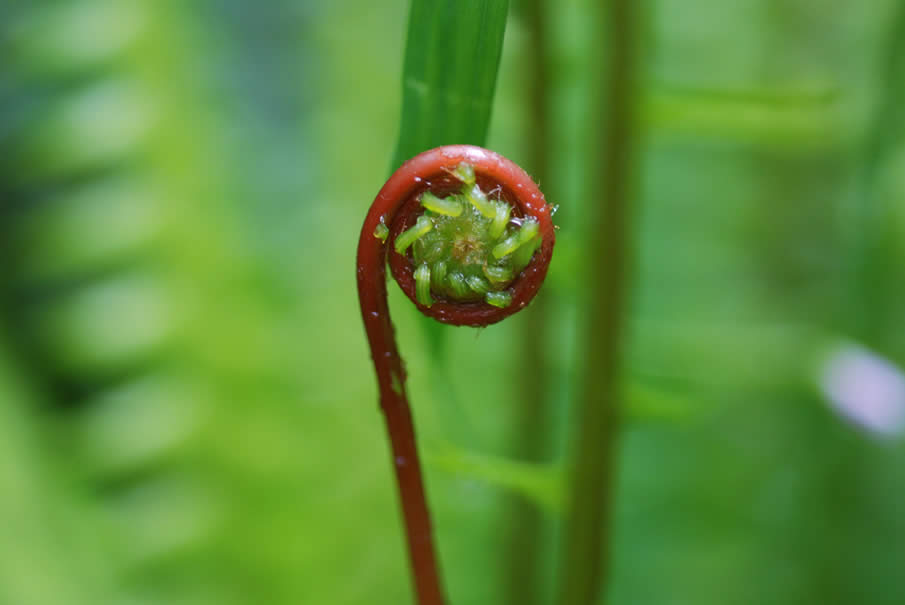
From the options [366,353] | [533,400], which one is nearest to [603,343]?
[533,400]

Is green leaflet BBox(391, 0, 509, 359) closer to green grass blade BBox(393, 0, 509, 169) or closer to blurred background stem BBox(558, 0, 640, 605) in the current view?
green grass blade BBox(393, 0, 509, 169)

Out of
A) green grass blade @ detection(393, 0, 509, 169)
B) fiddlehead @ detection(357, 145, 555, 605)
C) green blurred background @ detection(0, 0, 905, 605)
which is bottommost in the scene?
green blurred background @ detection(0, 0, 905, 605)

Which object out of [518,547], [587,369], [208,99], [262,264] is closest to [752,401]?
[518,547]

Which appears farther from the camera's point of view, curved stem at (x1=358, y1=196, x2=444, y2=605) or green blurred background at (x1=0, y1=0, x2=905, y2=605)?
green blurred background at (x1=0, y1=0, x2=905, y2=605)

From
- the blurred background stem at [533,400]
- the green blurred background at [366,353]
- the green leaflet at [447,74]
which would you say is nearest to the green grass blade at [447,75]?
the green leaflet at [447,74]

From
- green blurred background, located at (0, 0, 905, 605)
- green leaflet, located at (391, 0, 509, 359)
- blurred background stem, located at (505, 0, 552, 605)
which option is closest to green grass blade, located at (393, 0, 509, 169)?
green leaflet, located at (391, 0, 509, 359)

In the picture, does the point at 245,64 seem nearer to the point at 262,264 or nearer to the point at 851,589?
the point at 262,264

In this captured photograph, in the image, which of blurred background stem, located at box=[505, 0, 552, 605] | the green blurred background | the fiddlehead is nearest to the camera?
the fiddlehead

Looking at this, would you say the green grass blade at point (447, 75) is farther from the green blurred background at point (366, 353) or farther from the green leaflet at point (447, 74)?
the green blurred background at point (366, 353)
